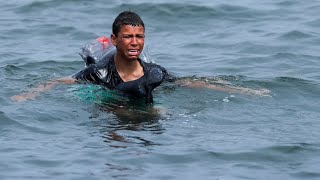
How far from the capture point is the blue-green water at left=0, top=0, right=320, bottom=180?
287 inches

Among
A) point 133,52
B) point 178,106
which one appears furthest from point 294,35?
point 133,52

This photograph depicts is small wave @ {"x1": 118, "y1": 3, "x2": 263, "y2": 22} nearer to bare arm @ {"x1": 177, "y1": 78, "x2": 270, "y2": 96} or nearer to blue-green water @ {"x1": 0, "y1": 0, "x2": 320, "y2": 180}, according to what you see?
blue-green water @ {"x1": 0, "y1": 0, "x2": 320, "y2": 180}

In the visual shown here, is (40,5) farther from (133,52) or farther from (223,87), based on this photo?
(133,52)

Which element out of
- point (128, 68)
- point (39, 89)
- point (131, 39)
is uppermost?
point (131, 39)

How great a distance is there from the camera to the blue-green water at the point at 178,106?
729 centimetres

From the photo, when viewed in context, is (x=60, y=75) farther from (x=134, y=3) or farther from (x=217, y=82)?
(x=134, y=3)

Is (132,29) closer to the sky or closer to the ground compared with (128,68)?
closer to the sky

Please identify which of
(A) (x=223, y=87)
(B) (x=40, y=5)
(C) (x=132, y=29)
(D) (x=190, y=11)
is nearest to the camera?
(C) (x=132, y=29)

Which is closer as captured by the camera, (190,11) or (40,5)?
(190,11)

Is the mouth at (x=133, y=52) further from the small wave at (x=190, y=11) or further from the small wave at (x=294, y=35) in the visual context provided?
the small wave at (x=190, y=11)

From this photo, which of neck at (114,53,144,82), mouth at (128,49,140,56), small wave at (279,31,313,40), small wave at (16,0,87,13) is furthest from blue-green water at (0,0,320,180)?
mouth at (128,49,140,56)

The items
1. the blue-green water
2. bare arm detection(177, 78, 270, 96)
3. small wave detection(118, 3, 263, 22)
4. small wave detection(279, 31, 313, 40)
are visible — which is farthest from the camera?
small wave detection(118, 3, 263, 22)

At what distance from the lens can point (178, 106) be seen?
908 centimetres

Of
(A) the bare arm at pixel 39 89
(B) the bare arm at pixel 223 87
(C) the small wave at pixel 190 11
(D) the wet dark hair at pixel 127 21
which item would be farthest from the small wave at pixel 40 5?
(D) the wet dark hair at pixel 127 21
